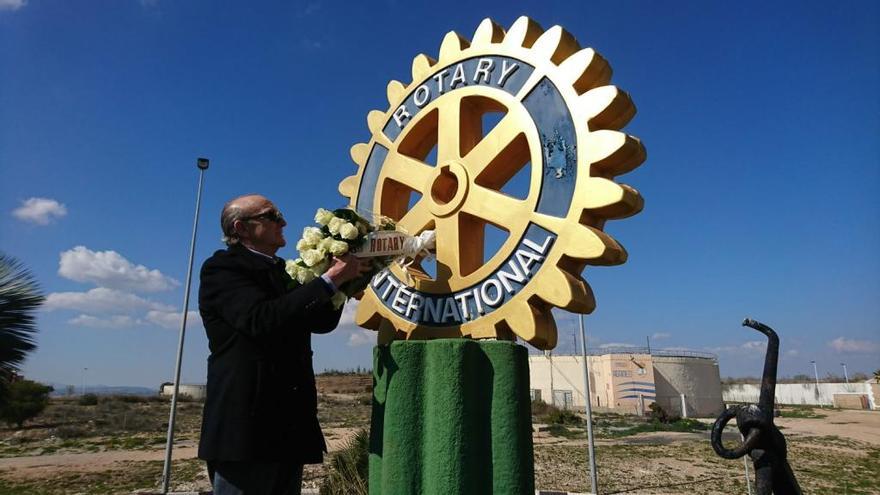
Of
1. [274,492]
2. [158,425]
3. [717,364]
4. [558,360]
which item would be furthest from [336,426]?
[717,364]

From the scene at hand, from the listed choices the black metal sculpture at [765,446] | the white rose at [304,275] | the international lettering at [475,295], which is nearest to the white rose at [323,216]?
the white rose at [304,275]

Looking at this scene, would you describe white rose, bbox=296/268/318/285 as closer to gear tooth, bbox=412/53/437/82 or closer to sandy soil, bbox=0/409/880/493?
gear tooth, bbox=412/53/437/82

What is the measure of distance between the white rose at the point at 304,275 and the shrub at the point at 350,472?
4.78 m

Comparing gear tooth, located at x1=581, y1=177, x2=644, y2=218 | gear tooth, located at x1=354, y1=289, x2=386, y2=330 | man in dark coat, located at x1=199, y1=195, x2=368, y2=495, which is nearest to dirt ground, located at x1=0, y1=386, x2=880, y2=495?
gear tooth, located at x1=354, y1=289, x2=386, y2=330

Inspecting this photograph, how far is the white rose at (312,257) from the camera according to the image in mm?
3125

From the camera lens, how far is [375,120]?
17.3 feet

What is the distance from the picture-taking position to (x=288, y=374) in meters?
2.59

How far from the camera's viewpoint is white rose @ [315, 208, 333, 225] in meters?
3.42

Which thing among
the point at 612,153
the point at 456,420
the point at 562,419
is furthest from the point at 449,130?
the point at 562,419

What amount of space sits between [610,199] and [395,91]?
2732mm

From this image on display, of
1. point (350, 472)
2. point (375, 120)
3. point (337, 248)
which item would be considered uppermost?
point (375, 120)

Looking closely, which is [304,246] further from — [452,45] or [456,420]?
[452,45]

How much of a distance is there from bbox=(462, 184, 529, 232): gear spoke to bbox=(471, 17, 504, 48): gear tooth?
131 centimetres

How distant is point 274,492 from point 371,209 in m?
2.92
